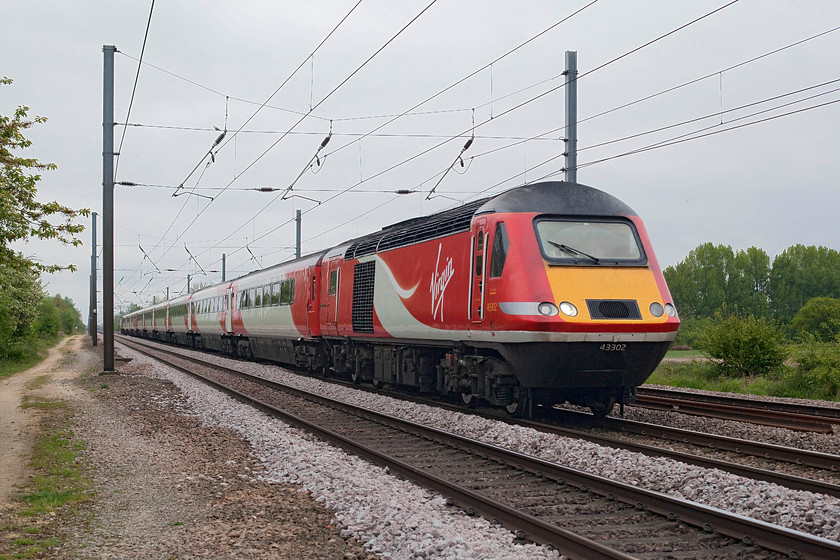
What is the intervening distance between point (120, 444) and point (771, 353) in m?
15.6

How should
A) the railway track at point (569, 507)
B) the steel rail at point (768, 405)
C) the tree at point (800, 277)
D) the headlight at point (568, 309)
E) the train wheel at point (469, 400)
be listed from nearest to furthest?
the railway track at point (569, 507) < the headlight at point (568, 309) < the steel rail at point (768, 405) < the train wheel at point (469, 400) < the tree at point (800, 277)

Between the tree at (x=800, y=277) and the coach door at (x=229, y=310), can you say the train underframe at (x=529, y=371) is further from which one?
the tree at (x=800, y=277)

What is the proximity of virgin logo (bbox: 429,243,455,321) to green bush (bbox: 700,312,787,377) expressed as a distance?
9.94 meters

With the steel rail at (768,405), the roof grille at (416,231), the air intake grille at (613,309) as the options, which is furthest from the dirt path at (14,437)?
the steel rail at (768,405)

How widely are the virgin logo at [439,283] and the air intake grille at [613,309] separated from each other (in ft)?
9.24

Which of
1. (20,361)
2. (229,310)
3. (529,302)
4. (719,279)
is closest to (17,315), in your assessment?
(20,361)

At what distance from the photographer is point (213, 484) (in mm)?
8234

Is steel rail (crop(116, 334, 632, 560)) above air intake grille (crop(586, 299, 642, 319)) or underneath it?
underneath

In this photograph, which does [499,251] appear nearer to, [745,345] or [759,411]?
[759,411]

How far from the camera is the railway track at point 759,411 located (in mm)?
11594

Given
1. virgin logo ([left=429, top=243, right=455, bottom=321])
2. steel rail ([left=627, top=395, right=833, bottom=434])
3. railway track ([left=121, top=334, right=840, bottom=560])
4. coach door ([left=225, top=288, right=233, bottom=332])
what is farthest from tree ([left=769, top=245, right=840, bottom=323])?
railway track ([left=121, top=334, right=840, bottom=560])

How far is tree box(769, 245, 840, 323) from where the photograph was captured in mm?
73812

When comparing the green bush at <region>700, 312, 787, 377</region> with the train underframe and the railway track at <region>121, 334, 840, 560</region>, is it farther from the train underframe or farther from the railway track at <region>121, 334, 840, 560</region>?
the railway track at <region>121, 334, 840, 560</region>

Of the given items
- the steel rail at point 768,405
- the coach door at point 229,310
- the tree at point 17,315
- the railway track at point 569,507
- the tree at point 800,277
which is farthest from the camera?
the tree at point 800,277
